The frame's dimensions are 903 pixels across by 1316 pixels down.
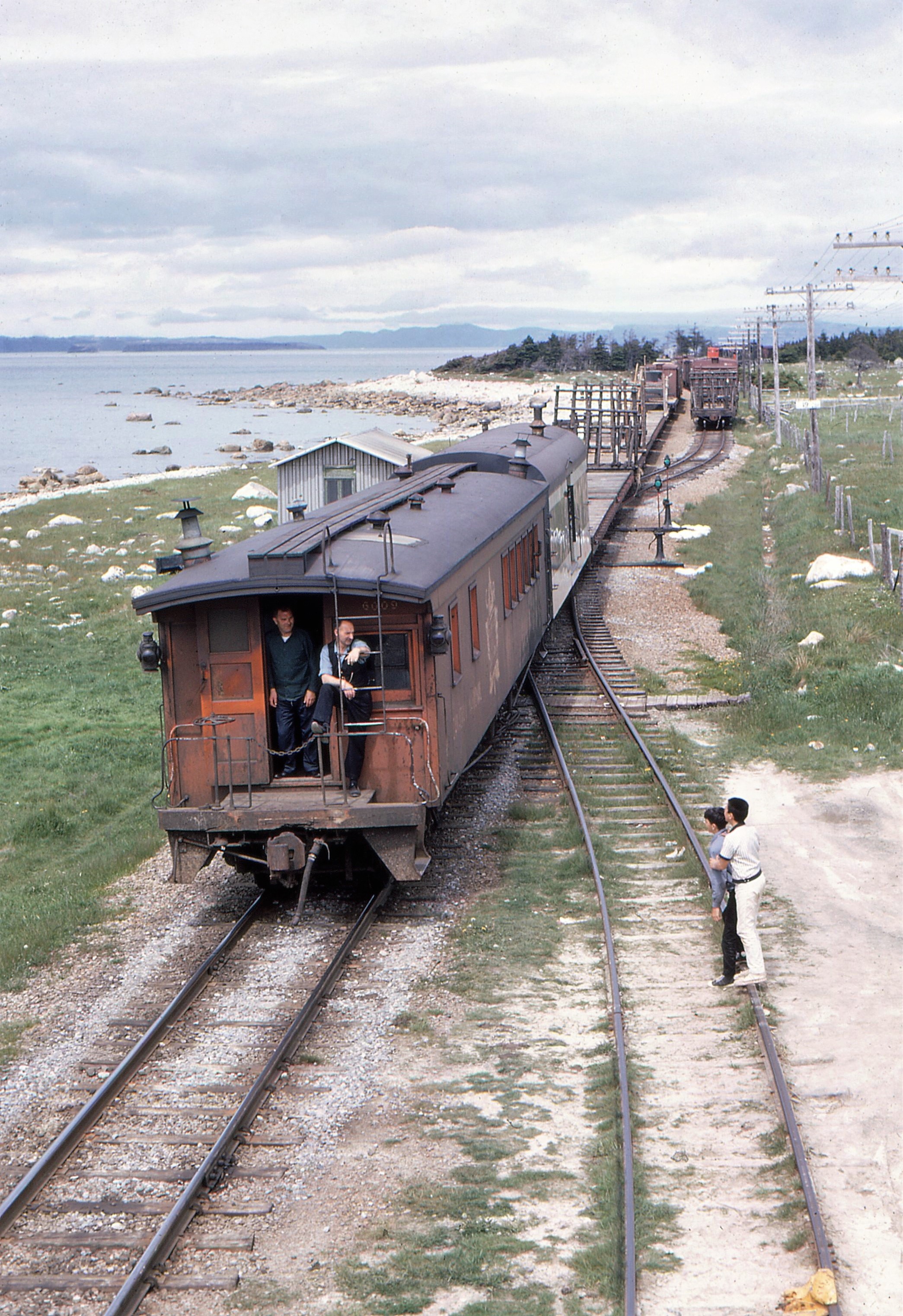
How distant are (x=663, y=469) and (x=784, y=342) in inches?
4529

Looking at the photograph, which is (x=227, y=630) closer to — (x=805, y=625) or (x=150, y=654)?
(x=150, y=654)

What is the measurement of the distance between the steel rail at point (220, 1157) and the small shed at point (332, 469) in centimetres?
2136

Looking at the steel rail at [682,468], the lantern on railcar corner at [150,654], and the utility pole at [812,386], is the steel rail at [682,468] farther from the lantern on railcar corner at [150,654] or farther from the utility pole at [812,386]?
the lantern on railcar corner at [150,654]

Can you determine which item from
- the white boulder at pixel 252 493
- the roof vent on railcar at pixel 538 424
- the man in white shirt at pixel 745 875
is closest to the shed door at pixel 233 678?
the man in white shirt at pixel 745 875

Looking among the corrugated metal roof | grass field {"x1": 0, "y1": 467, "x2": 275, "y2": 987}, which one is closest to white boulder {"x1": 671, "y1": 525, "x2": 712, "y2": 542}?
the corrugated metal roof

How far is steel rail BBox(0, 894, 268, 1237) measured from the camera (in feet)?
23.8

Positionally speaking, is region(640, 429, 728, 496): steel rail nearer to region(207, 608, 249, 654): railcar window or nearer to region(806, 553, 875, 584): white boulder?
region(806, 553, 875, 584): white boulder

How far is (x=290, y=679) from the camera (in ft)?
37.8

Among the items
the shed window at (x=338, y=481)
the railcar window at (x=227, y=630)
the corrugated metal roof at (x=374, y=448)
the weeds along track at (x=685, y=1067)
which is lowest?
the weeds along track at (x=685, y=1067)

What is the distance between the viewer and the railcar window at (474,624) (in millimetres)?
13383

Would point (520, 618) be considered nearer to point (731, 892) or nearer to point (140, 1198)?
point (731, 892)

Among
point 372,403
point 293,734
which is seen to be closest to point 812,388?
point 293,734

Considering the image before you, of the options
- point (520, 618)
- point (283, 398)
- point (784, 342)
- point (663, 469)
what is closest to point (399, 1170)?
point (520, 618)

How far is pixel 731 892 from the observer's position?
9961 mm
